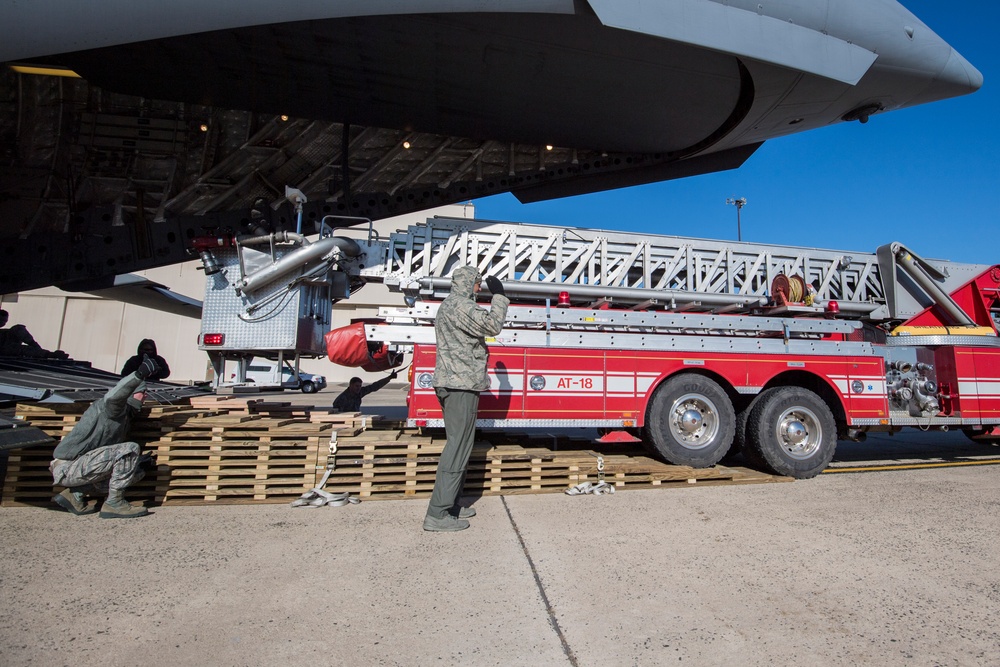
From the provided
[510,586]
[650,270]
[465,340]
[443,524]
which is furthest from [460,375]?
[650,270]

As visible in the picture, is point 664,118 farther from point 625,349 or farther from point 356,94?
point 356,94

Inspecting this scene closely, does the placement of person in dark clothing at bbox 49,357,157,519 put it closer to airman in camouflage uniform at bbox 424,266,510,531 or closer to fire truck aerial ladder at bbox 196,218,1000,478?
fire truck aerial ladder at bbox 196,218,1000,478

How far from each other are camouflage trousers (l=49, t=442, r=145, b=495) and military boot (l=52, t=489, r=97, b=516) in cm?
7

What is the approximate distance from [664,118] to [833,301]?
3.41 metres

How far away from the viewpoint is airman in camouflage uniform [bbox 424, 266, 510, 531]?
3.87 meters

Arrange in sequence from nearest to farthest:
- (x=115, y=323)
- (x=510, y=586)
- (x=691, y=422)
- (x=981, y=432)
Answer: (x=510, y=586)
(x=691, y=422)
(x=981, y=432)
(x=115, y=323)

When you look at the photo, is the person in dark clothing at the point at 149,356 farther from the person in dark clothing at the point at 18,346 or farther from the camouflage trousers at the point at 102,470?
the person in dark clothing at the point at 18,346

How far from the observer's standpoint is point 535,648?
2.22m

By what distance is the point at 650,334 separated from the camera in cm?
568

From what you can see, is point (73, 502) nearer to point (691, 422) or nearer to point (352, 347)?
point (352, 347)

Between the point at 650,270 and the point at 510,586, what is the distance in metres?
4.36

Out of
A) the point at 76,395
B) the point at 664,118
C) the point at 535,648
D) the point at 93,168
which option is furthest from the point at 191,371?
the point at 535,648

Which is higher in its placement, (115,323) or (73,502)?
(115,323)

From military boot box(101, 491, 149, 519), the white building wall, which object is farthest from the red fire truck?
the white building wall
